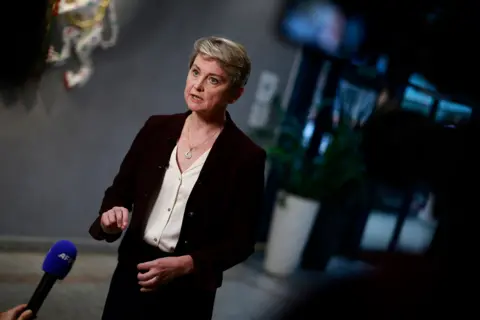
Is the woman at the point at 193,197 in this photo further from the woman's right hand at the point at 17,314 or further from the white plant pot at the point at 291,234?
the white plant pot at the point at 291,234

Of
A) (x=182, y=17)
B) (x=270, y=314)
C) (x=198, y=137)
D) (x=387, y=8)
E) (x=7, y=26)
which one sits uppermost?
(x=387, y=8)

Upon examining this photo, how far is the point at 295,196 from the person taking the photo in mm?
3301

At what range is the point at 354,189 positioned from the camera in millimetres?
3047

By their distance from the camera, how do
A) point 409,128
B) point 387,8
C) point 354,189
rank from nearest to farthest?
point 409,128 < point 387,8 < point 354,189

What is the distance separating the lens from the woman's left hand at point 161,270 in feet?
3.93

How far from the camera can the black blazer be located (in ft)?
4.31

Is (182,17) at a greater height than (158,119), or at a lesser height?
greater

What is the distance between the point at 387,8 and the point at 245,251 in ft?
5.48

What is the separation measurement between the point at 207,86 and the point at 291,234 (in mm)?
2080

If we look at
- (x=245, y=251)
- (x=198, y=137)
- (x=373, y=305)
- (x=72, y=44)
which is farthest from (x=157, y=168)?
(x=72, y=44)

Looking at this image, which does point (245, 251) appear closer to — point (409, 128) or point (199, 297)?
point (199, 297)

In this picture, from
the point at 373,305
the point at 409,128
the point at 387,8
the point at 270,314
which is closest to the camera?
the point at 373,305

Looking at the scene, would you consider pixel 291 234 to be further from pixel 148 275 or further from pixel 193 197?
pixel 148 275

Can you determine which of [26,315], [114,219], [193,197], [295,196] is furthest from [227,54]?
[295,196]
